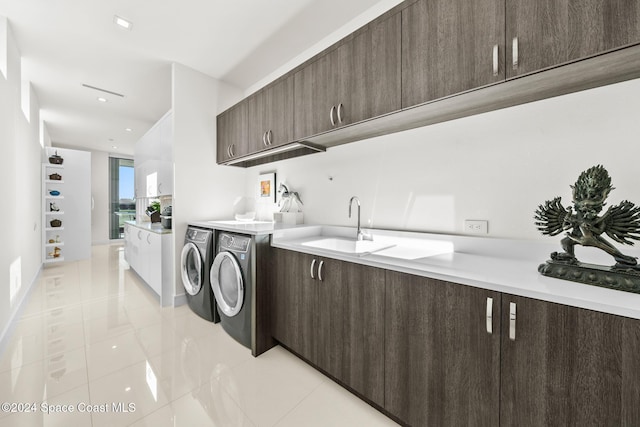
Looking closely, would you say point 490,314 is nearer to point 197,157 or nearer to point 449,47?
point 449,47

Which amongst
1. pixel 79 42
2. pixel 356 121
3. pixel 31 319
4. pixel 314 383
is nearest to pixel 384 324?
pixel 314 383

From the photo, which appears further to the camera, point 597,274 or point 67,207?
point 67,207

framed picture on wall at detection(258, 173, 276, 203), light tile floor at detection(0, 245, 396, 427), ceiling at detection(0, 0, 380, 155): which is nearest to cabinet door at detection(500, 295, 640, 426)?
light tile floor at detection(0, 245, 396, 427)

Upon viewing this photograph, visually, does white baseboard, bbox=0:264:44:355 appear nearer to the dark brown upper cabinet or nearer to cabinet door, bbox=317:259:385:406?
cabinet door, bbox=317:259:385:406

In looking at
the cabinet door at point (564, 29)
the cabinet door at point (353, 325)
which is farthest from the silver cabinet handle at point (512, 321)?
the cabinet door at point (564, 29)

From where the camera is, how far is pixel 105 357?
73.4 inches

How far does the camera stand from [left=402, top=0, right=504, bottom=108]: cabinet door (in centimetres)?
114

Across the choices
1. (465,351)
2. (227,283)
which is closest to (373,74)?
(465,351)

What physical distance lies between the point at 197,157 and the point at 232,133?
0.54 meters

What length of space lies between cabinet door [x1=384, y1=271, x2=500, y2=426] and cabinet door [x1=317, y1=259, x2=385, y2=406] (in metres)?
0.06

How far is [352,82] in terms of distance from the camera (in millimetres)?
1682

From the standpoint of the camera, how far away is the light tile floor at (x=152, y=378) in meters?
1.35

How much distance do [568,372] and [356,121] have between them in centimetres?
154

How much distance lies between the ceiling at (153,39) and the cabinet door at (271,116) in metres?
0.52
